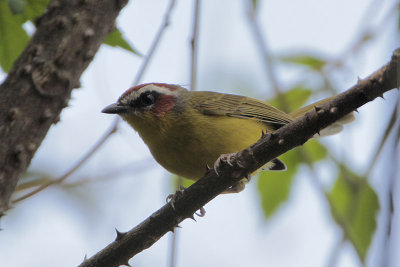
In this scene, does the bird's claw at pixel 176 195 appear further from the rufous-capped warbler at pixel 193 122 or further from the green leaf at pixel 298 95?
the green leaf at pixel 298 95

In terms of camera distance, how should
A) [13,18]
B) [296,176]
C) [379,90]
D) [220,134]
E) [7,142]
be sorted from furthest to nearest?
[296,176] → [220,134] → [13,18] → [7,142] → [379,90]

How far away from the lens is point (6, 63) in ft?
10.9

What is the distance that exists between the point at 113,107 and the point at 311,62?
7.22 feet

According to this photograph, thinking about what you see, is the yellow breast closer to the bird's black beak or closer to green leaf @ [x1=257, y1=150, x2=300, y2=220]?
the bird's black beak

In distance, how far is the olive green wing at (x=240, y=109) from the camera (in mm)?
4828

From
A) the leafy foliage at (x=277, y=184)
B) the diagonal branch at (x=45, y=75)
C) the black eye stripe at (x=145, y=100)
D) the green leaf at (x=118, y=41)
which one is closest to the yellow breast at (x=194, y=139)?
the black eye stripe at (x=145, y=100)

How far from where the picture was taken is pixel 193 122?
178 inches

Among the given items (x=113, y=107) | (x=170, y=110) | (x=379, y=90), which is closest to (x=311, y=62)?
(x=170, y=110)

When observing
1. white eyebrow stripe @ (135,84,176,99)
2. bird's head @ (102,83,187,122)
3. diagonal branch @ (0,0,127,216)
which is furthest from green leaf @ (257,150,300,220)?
diagonal branch @ (0,0,127,216)

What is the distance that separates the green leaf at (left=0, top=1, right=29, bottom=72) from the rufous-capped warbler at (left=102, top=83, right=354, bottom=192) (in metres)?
1.59

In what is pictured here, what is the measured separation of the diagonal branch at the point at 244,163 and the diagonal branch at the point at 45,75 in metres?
0.70

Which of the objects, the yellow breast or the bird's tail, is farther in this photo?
the bird's tail

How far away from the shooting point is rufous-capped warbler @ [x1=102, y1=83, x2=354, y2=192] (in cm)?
431

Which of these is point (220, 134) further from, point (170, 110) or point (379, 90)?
point (379, 90)
